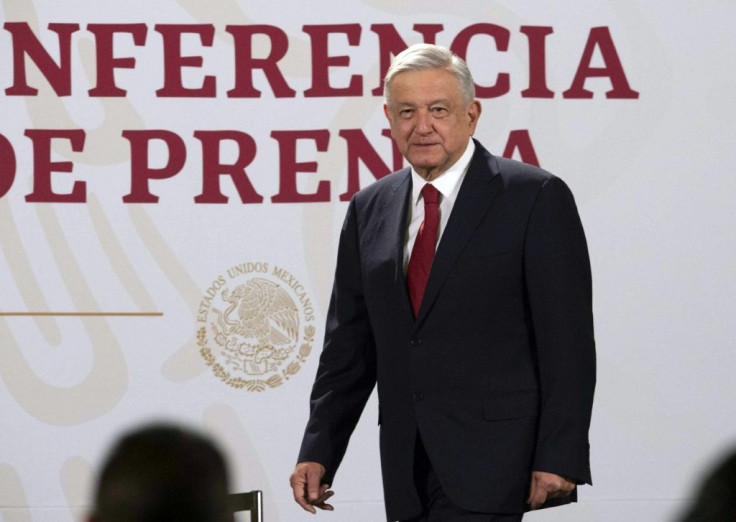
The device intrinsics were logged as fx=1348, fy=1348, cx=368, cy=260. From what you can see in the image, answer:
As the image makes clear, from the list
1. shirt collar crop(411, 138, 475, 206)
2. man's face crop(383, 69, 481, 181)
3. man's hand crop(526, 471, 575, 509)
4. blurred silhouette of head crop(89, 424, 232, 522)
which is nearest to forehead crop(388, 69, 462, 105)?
man's face crop(383, 69, 481, 181)

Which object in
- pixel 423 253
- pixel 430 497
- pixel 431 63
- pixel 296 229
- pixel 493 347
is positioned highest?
pixel 431 63

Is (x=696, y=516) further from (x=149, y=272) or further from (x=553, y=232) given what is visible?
(x=149, y=272)

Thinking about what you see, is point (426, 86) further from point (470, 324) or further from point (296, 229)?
point (296, 229)

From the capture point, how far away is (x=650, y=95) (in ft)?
13.6

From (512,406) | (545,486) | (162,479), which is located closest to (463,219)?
(512,406)

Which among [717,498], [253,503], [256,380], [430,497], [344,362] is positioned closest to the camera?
[717,498]

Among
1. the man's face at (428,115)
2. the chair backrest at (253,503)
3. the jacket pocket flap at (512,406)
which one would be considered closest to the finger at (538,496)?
the jacket pocket flap at (512,406)

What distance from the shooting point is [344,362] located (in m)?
2.61

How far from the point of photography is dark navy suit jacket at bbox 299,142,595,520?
235 centimetres

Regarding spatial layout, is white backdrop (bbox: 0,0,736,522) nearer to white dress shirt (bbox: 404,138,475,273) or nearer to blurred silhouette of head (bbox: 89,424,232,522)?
white dress shirt (bbox: 404,138,475,273)

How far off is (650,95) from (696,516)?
347 centimetres

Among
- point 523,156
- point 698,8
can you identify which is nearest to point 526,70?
point 523,156

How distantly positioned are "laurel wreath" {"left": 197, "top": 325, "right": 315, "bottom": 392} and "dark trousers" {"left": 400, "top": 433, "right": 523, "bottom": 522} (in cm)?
181

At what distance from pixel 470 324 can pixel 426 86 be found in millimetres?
437
